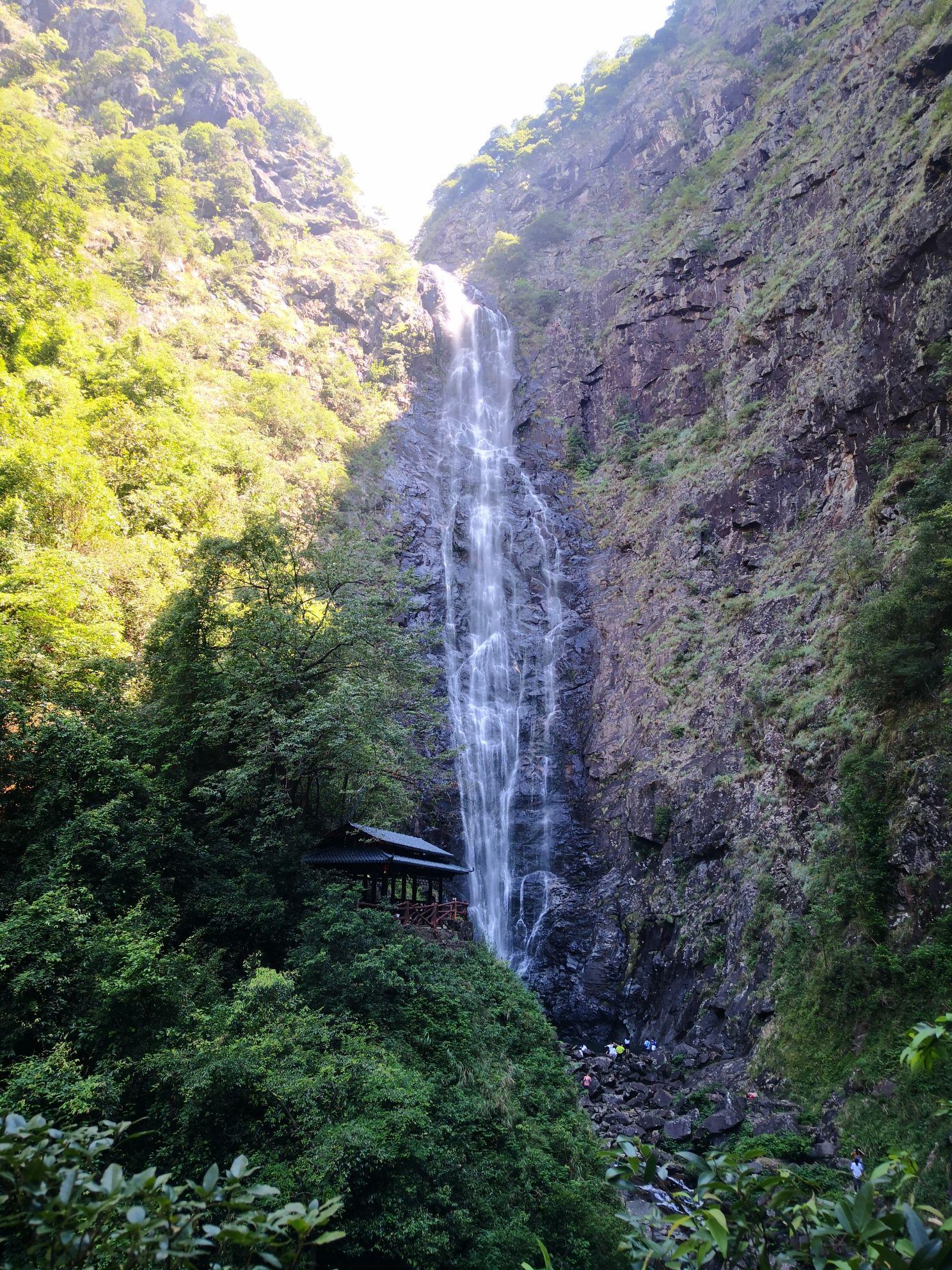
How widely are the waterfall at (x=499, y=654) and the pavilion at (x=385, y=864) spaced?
483cm

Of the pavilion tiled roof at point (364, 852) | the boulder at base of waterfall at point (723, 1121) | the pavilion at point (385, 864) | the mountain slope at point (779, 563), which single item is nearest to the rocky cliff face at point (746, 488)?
the mountain slope at point (779, 563)

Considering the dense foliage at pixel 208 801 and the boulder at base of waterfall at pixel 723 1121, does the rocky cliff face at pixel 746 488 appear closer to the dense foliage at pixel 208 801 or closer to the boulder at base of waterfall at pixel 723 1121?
the boulder at base of waterfall at pixel 723 1121

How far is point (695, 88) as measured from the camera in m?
40.8

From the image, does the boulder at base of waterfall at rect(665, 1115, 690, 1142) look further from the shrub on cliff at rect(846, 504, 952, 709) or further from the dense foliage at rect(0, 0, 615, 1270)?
the shrub on cliff at rect(846, 504, 952, 709)

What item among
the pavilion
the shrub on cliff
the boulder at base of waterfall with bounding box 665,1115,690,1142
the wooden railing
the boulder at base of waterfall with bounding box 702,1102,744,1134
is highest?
the shrub on cliff

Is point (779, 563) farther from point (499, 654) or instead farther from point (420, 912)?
point (420, 912)

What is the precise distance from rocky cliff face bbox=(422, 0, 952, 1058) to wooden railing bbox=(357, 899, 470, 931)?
230 inches

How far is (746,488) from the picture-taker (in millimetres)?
22172

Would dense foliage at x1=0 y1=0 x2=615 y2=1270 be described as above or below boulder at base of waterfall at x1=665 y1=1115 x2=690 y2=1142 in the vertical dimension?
above

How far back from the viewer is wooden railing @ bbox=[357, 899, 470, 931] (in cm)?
1348

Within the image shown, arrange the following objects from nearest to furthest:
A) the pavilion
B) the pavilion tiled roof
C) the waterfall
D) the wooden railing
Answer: the pavilion tiled roof → the pavilion → the wooden railing → the waterfall

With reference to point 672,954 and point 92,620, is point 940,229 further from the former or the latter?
point 92,620

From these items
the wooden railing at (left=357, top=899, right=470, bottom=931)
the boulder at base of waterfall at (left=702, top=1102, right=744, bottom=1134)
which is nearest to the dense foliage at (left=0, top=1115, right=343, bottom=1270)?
the wooden railing at (left=357, top=899, right=470, bottom=931)

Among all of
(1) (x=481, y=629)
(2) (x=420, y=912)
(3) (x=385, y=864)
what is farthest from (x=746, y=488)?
(3) (x=385, y=864)
